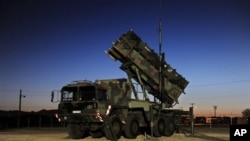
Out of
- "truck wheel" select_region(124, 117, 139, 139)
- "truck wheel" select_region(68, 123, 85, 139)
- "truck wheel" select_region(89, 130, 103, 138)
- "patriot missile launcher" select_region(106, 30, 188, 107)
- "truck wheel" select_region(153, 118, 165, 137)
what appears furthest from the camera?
"truck wheel" select_region(153, 118, 165, 137)

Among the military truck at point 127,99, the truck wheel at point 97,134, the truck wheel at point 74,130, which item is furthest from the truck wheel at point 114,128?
the truck wheel at point 74,130

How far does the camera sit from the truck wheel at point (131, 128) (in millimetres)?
20109

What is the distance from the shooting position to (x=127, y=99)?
20.9 meters

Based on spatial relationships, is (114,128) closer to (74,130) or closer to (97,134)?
(97,134)

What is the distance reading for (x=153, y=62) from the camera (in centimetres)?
2208

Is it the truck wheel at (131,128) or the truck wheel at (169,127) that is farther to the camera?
the truck wheel at (169,127)

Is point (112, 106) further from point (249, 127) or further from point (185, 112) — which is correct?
point (249, 127)

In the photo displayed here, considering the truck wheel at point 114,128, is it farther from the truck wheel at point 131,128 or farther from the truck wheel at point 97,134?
the truck wheel at point 97,134

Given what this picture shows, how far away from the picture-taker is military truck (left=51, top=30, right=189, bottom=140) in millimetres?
19156

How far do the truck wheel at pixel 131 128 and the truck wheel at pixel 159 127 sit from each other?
172cm

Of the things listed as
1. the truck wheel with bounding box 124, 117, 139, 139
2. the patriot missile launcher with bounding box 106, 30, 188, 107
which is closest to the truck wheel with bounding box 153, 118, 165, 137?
the patriot missile launcher with bounding box 106, 30, 188, 107

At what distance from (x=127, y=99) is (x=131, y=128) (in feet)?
4.81

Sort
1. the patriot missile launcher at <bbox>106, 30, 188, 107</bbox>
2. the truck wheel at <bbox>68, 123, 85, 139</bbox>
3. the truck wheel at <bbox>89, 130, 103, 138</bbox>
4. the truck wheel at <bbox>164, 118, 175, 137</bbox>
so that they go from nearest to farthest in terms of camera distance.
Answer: the truck wheel at <bbox>68, 123, 85, 139</bbox>
the truck wheel at <bbox>89, 130, 103, 138</bbox>
the patriot missile launcher at <bbox>106, 30, 188, 107</bbox>
the truck wheel at <bbox>164, 118, 175, 137</bbox>

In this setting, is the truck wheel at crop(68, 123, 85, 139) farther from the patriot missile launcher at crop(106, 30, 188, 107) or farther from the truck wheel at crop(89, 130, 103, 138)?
the patriot missile launcher at crop(106, 30, 188, 107)
